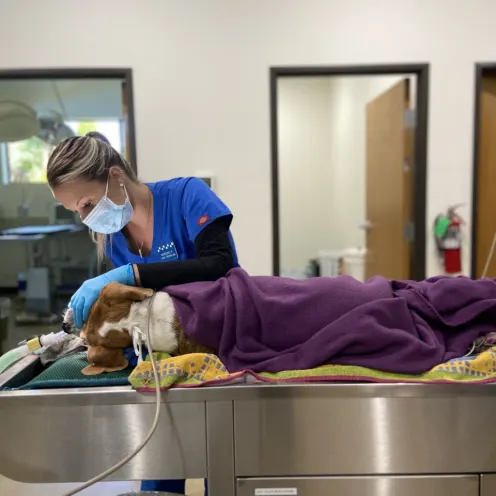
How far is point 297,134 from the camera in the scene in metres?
3.82

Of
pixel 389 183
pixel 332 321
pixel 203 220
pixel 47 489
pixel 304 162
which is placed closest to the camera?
pixel 332 321

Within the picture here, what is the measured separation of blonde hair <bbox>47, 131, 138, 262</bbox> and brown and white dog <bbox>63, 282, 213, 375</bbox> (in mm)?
298

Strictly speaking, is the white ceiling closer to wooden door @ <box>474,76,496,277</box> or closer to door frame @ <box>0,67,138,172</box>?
door frame @ <box>0,67,138,172</box>

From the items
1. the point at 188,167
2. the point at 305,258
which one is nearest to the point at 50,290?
the point at 188,167

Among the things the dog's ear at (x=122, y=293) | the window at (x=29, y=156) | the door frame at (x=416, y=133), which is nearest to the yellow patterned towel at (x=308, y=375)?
the dog's ear at (x=122, y=293)

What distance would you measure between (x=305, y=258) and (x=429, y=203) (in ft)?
5.72

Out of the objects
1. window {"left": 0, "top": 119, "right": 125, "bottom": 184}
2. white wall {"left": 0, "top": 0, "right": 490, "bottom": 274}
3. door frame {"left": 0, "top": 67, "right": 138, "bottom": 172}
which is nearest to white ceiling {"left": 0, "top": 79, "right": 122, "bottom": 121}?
window {"left": 0, "top": 119, "right": 125, "bottom": 184}

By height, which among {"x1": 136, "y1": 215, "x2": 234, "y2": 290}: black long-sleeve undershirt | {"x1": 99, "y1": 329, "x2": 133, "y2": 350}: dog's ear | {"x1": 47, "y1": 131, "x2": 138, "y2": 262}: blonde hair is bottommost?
{"x1": 99, "y1": 329, "x2": 133, "y2": 350}: dog's ear

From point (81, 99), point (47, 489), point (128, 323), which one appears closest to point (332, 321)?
point (128, 323)

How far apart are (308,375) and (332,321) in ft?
0.35

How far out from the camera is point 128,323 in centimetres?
86

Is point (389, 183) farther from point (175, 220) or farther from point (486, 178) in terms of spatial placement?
point (175, 220)

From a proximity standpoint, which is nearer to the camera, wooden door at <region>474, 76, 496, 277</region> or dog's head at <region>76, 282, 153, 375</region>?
dog's head at <region>76, 282, 153, 375</region>

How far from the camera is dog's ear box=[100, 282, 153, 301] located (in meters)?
0.87
